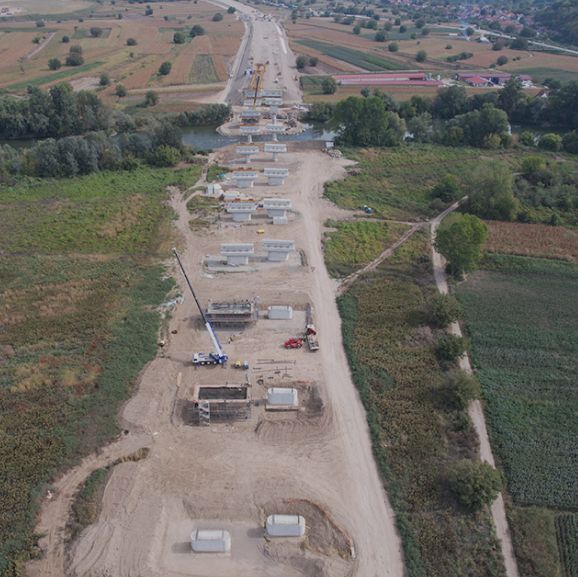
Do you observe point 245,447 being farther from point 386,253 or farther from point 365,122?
point 365,122

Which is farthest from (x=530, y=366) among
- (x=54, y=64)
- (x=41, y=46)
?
(x=41, y=46)

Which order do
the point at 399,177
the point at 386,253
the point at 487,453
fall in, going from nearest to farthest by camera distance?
the point at 487,453 < the point at 386,253 < the point at 399,177

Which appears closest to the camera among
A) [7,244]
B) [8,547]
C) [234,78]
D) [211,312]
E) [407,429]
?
[8,547]

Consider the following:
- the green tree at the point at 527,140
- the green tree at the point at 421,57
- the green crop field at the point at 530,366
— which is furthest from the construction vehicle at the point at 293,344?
the green tree at the point at 421,57

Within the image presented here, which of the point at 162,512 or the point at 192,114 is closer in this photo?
the point at 162,512

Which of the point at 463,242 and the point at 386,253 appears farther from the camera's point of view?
the point at 386,253

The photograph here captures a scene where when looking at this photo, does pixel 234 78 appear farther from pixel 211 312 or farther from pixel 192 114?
pixel 211 312

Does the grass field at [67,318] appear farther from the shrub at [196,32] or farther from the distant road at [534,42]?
the distant road at [534,42]

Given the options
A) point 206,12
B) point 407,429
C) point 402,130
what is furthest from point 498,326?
point 206,12
